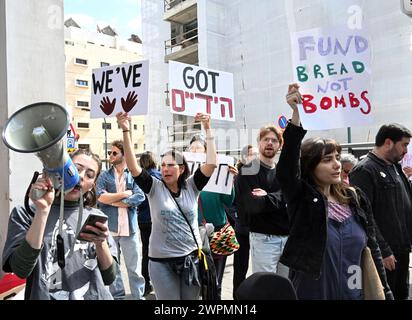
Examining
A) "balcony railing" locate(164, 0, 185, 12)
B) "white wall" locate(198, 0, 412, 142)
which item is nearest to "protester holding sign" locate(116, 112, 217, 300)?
"white wall" locate(198, 0, 412, 142)

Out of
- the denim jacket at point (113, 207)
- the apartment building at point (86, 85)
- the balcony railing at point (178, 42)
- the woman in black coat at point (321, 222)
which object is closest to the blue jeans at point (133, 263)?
the denim jacket at point (113, 207)

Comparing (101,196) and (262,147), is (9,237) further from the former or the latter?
(101,196)

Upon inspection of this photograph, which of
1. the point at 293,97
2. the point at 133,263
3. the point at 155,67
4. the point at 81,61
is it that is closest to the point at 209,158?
the point at 293,97

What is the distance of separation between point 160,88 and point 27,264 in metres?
23.3

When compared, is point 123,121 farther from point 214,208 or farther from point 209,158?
point 214,208

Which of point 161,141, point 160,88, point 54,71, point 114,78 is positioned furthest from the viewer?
point 160,88

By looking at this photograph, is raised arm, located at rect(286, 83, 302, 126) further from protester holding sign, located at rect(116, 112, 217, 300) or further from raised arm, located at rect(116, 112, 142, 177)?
raised arm, located at rect(116, 112, 142, 177)

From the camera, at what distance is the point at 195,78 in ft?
13.3

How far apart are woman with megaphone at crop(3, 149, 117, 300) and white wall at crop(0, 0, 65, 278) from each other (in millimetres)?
1457

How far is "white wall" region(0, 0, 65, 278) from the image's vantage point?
307 centimetres

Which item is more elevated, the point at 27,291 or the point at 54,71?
the point at 54,71

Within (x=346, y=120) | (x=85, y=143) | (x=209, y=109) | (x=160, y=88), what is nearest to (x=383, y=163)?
(x=346, y=120)

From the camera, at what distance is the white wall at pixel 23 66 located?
3072 millimetres

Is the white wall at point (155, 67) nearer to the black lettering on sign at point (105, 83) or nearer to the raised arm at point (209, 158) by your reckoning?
the black lettering on sign at point (105, 83)
